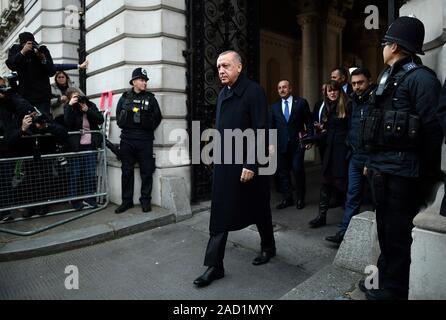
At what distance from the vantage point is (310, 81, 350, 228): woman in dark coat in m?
4.86

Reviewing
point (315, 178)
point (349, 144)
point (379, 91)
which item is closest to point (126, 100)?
point (349, 144)

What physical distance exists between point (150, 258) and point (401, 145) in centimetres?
292

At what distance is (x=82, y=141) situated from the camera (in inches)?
237

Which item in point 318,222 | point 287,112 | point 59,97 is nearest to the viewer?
point 318,222

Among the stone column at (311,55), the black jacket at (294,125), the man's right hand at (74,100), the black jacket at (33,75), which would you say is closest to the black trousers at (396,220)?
the black jacket at (294,125)

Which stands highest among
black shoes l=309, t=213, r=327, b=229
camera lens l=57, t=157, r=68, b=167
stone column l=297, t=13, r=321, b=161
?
stone column l=297, t=13, r=321, b=161

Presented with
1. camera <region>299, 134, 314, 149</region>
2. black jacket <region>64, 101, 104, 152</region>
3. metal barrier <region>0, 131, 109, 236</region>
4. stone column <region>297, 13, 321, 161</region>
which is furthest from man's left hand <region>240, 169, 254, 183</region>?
stone column <region>297, 13, 321, 161</region>

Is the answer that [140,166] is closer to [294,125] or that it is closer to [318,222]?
[294,125]

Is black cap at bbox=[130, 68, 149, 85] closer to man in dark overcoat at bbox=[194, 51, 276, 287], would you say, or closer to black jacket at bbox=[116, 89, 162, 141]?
black jacket at bbox=[116, 89, 162, 141]

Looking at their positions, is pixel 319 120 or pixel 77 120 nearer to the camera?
pixel 319 120

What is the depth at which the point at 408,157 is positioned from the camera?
2664 millimetres

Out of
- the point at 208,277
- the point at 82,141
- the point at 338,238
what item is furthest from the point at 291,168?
the point at 82,141

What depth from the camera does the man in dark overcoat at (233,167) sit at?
353 cm

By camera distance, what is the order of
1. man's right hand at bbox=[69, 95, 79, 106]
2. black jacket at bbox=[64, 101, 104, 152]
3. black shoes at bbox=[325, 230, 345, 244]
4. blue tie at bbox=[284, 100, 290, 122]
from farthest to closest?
blue tie at bbox=[284, 100, 290, 122], black jacket at bbox=[64, 101, 104, 152], man's right hand at bbox=[69, 95, 79, 106], black shoes at bbox=[325, 230, 345, 244]
